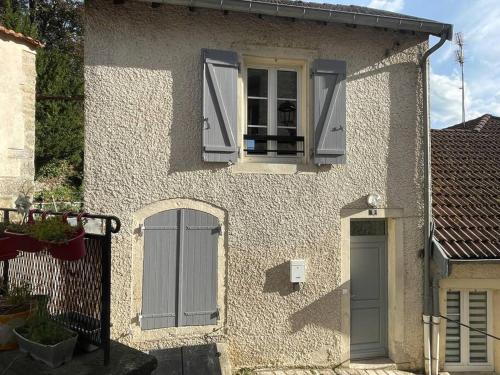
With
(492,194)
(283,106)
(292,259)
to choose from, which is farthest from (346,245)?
(492,194)

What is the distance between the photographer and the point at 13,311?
102 inches

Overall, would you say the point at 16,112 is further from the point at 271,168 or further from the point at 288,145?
the point at 288,145

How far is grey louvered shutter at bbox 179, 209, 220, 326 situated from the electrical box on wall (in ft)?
3.52

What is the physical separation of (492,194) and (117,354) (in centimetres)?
634

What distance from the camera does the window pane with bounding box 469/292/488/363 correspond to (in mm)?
5645

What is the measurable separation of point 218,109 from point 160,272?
232cm

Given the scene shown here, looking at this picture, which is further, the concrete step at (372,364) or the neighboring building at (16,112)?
the neighboring building at (16,112)

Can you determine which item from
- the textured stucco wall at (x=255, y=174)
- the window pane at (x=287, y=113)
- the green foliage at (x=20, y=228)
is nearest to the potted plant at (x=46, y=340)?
the green foliage at (x=20, y=228)

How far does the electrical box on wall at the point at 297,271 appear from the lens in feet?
16.8

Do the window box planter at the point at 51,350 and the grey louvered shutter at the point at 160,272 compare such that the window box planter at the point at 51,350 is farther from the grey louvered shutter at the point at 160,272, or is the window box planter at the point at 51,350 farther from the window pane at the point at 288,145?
the window pane at the point at 288,145

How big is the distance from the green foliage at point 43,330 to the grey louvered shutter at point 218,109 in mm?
2859

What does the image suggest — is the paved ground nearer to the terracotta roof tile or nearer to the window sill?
the terracotta roof tile

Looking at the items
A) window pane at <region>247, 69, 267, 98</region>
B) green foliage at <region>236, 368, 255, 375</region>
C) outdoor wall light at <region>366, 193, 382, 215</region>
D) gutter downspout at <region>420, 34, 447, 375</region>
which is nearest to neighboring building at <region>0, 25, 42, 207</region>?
window pane at <region>247, 69, 267, 98</region>

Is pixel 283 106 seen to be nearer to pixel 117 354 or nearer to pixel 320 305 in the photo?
pixel 320 305
